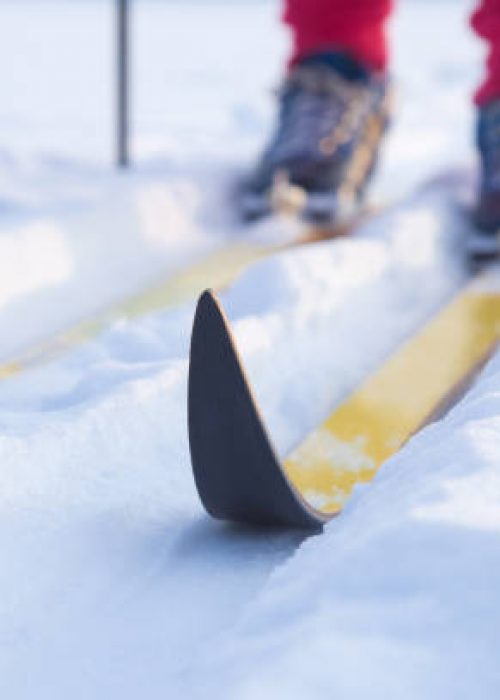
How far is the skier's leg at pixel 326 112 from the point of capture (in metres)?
2.29

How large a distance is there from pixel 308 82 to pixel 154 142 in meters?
3.43

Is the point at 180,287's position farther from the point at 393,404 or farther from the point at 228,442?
the point at 228,442

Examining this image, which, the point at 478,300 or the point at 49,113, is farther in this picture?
the point at 49,113

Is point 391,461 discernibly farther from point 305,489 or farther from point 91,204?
point 91,204

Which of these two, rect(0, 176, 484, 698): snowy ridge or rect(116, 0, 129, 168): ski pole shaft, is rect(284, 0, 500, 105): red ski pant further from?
rect(0, 176, 484, 698): snowy ridge

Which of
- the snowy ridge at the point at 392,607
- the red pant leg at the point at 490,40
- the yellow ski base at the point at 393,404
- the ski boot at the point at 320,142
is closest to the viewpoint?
the snowy ridge at the point at 392,607

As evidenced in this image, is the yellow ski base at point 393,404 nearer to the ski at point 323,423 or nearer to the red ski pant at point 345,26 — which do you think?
the ski at point 323,423

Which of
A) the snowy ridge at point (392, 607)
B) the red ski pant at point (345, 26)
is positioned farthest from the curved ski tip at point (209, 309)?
the red ski pant at point (345, 26)

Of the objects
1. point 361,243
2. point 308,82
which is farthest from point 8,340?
point 308,82

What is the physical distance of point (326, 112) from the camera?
7.62 ft

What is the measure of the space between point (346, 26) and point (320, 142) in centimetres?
31

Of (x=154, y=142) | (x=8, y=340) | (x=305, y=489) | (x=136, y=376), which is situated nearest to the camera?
(x=305, y=489)

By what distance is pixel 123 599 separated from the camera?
2.54ft

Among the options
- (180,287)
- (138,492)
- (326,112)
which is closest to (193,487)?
(138,492)
